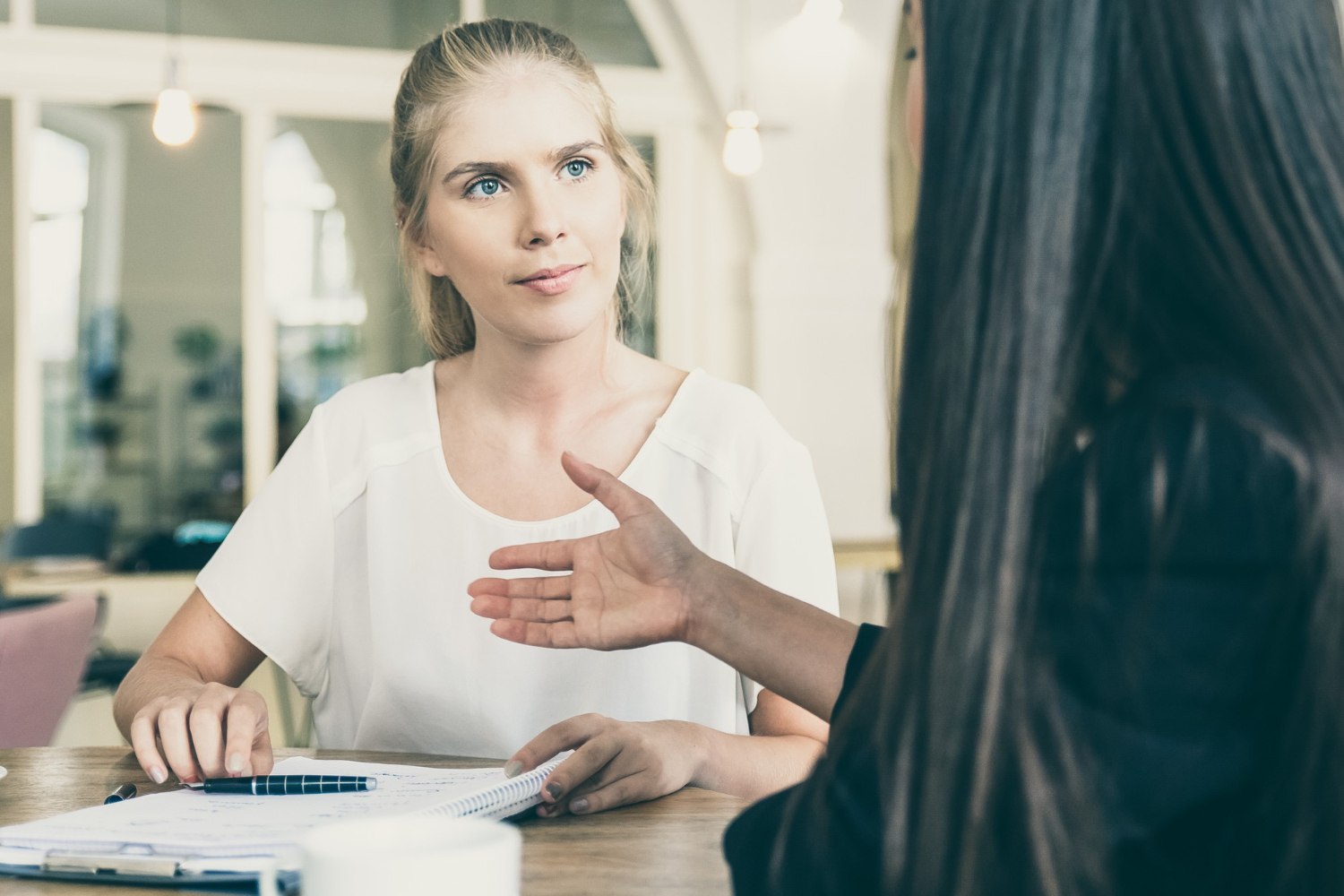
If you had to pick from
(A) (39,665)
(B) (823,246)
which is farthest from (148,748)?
(B) (823,246)

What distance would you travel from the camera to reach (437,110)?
1.35 metres

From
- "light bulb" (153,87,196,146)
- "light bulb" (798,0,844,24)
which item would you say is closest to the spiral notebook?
"light bulb" (153,87,196,146)

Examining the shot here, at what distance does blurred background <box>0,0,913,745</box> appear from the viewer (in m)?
5.12

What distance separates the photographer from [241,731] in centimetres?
99

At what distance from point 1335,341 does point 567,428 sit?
1028 millimetres

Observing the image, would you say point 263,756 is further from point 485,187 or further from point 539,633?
point 485,187

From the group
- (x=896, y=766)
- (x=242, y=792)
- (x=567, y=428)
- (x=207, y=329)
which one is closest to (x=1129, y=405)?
(x=896, y=766)

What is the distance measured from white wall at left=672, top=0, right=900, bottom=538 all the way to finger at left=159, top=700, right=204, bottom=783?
484 centimetres

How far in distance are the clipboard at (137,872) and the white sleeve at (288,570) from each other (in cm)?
55

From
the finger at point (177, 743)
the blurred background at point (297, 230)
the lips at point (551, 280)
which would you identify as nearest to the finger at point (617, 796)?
the finger at point (177, 743)

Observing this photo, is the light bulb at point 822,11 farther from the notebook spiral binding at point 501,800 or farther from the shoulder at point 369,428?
the notebook spiral binding at point 501,800

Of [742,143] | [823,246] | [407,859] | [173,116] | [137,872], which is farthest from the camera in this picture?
[823,246]

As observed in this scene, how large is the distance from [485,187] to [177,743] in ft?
2.26

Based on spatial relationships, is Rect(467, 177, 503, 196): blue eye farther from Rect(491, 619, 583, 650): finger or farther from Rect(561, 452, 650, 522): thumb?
Rect(491, 619, 583, 650): finger
